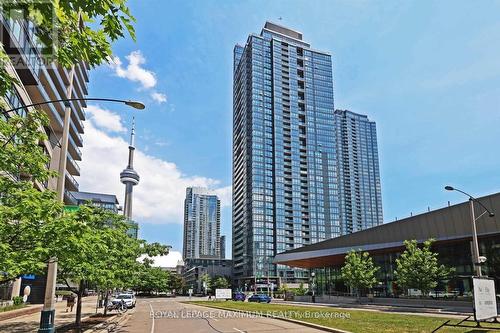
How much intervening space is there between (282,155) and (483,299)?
504 ft

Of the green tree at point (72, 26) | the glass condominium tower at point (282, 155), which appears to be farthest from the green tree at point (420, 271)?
the glass condominium tower at point (282, 155)

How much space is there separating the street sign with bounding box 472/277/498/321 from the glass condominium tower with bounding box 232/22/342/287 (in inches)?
5670

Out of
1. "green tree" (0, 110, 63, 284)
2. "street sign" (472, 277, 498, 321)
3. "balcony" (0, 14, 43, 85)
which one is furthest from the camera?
"balcony" (0, 14, 43, 85)

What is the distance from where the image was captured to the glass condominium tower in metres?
162

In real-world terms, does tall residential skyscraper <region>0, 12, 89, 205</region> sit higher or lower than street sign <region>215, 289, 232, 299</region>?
higher

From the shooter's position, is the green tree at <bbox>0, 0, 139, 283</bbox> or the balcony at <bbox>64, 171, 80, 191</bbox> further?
the balcony at <bbox>64, 171, 80, 191</bbox>

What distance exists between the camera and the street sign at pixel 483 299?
599 inches

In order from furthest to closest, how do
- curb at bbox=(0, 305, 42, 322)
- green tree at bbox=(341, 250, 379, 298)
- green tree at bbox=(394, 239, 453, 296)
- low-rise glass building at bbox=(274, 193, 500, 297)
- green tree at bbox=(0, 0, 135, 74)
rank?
green tree at bbox=(341, 250, 379, 298) < low-rise glass building at bbox=(274, 193, 500, 297) < green tree at bbox=(394, 239, 453, 296) < curb at bbox=(0, 305, 42, 322) < green tree at bbox=(0, 0, 135, 74)

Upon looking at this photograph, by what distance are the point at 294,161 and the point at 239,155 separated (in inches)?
1209

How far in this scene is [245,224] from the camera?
562ft

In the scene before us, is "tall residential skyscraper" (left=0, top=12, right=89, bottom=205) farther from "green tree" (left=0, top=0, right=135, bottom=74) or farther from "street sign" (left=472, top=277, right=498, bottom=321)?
"street sign" (left=472, top=277, right=498, bottom=321)

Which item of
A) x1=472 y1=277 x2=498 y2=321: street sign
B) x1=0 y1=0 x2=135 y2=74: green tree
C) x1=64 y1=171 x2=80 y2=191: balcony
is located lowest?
x1=472 y1=277 x2=498 y2=321: street sign

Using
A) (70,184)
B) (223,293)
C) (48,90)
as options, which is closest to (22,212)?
(48,90)

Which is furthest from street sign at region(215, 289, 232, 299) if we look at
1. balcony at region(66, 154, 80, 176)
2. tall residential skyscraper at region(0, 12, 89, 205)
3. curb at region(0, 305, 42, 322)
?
curb at region(0, 305, 42, 322)
